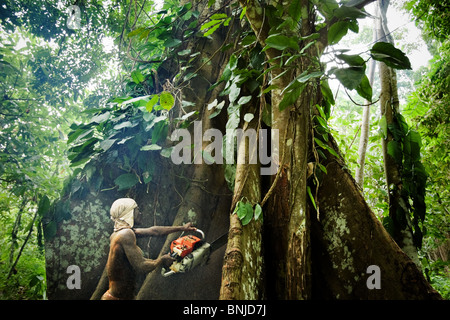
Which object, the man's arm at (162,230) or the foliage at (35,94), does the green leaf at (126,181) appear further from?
the foliage at (35,94)

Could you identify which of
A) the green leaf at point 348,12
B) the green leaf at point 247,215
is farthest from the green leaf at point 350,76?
the green leaf at point 247,215

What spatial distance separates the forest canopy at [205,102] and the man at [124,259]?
19cm

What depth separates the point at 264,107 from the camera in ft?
4.97

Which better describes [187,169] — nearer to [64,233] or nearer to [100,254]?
[100,254]

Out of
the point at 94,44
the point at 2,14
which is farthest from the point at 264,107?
the point at 2,14

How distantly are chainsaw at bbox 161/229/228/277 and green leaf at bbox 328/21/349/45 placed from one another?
1179mm

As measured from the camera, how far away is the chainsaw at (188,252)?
138cm

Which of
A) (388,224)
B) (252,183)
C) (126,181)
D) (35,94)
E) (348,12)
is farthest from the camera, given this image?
(35,94)

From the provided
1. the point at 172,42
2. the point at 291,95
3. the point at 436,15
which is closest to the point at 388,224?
the point at 291,95

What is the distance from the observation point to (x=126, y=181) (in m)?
1.60

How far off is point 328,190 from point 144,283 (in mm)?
1204

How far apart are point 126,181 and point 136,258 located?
19.5 inches

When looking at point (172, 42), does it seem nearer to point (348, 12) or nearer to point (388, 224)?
point (348, 12)
